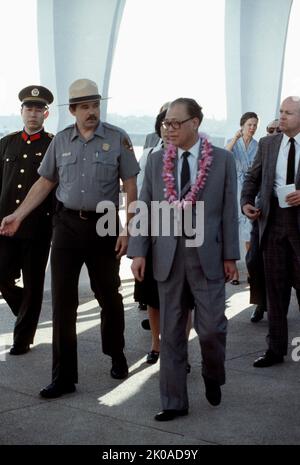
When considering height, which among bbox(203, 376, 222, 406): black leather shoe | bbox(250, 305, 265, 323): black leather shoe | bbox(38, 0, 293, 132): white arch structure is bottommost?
bbox(250, 305, 265, 323): black leather shoe

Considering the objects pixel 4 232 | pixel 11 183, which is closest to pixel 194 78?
pixel 11 183

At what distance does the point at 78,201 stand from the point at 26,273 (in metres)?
1.20

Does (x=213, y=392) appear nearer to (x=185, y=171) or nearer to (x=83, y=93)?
(x=185, y=171)

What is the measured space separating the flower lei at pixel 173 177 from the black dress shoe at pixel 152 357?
1.65 m

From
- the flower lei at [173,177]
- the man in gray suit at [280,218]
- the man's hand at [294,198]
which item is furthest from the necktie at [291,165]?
the flower lei at [173,177]

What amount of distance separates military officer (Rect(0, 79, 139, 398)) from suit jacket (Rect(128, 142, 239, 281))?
626 millimetres

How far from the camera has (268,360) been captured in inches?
231

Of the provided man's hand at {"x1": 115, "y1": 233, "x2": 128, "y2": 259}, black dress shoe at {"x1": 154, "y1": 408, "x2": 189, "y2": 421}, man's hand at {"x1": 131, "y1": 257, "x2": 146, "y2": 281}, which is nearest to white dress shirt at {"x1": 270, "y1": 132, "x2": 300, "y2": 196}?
man's hand at {"x1": 115, "y1": 233, "x2": 128, "y2": 259}

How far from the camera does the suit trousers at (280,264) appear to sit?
5.76 metres

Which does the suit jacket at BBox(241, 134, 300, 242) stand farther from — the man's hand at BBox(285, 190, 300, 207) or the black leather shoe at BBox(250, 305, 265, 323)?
the black leather shoe at BBox(250, 305, 265, 323)

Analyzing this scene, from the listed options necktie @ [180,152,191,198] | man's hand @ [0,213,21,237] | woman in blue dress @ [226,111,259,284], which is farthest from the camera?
woman in blue dress @ [226,111,259,284]

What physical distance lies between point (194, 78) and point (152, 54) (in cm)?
165

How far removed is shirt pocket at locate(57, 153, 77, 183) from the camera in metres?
5.23
